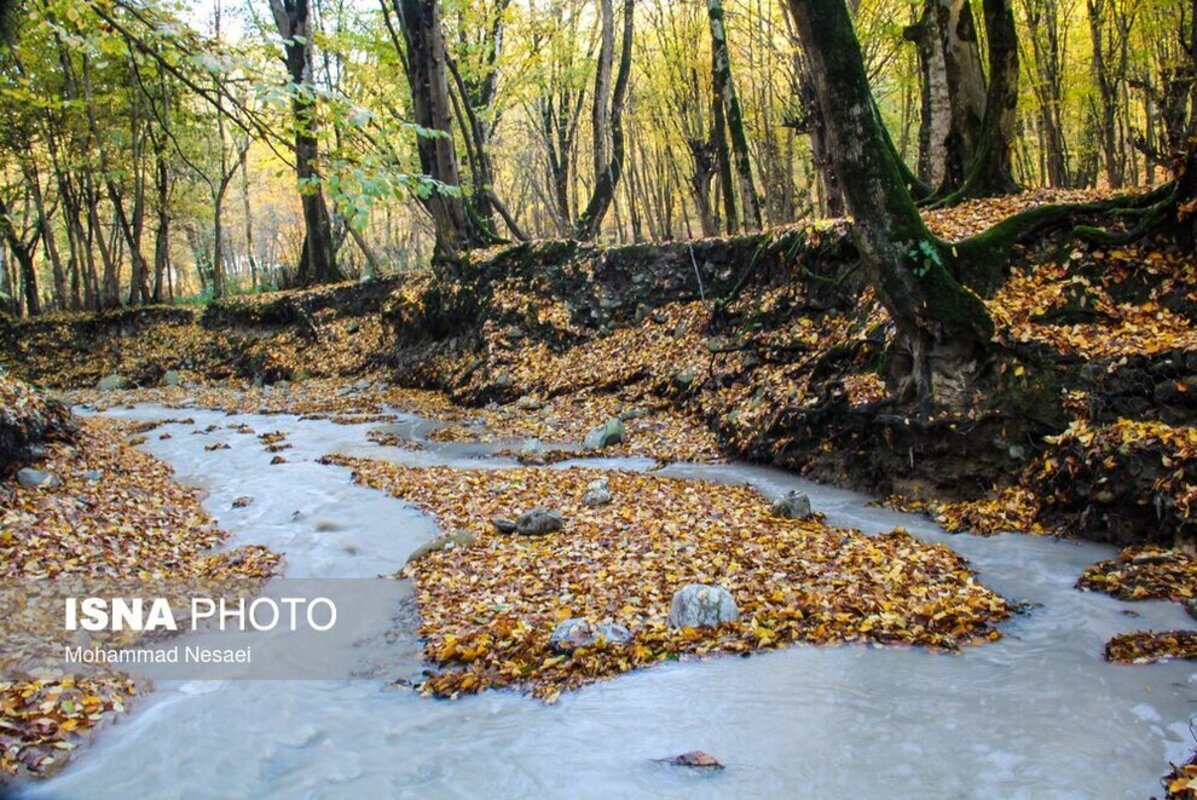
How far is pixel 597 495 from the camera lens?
7.94 metres

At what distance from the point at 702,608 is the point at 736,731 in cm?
113

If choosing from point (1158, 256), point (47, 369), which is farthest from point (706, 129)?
point (47, 369)

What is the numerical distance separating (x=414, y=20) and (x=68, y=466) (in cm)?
1122

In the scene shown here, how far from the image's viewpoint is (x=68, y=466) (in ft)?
26.8

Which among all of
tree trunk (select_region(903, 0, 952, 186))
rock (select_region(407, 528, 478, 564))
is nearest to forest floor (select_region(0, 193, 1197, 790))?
rock (select_region(407, 528, 478, 564))

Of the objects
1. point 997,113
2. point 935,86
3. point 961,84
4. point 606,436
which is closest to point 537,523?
point 606,436

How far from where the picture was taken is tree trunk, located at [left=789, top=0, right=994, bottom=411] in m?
6.79

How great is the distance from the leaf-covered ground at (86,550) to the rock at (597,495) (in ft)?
10.3

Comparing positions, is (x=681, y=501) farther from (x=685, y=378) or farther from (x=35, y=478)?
(x=35, y=478)

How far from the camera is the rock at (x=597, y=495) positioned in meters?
7.85

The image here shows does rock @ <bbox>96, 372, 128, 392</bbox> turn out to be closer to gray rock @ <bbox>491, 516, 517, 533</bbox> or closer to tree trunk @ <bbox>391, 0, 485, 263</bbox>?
tree trunk @ <bbox>391, 0, 485, 263</bbox>

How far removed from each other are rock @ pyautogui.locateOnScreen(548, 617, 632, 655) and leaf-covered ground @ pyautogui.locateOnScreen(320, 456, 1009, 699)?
0.07 metres

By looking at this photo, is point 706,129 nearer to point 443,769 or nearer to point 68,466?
point 68,466

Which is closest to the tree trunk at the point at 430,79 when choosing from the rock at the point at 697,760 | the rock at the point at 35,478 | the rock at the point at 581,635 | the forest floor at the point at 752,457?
the forest floor at the point at 752,457
